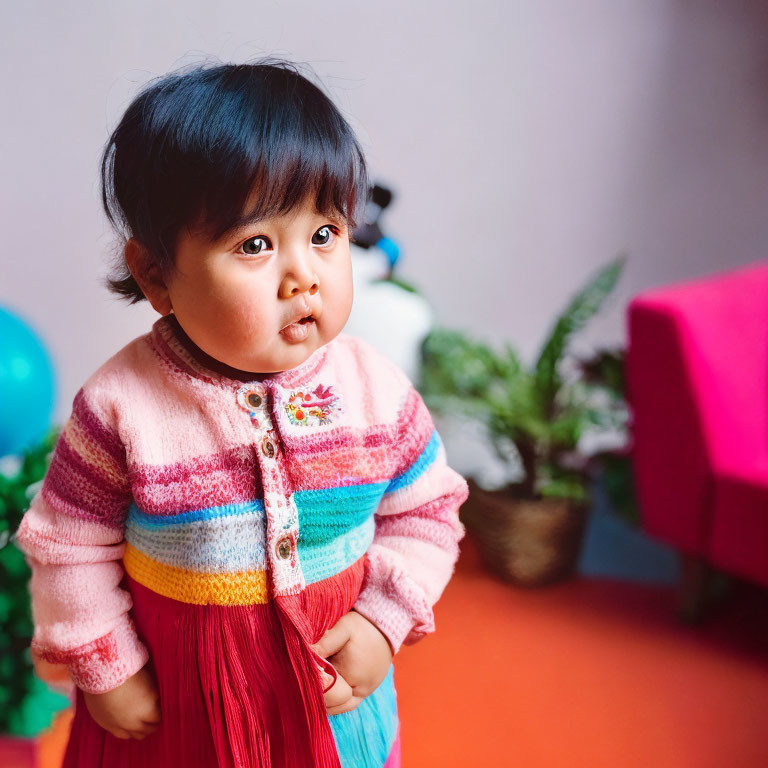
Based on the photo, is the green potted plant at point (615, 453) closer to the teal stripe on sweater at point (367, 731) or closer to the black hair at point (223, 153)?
the teal stripe on sweater at point (367, 731)

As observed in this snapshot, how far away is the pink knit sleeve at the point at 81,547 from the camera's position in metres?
0.64

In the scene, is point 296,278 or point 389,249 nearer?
point 296,278

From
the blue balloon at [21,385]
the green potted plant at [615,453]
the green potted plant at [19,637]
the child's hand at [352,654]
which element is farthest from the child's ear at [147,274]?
the green potted plant at [615,453]

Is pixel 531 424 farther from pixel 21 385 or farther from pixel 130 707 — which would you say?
pixel 130 707

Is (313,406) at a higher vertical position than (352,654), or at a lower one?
higher

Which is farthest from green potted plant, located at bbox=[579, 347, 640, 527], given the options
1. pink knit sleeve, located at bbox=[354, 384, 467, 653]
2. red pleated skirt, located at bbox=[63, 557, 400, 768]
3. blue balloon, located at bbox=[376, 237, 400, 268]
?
red pleated skirt, located at bbox=[63, 557, 400, 768]

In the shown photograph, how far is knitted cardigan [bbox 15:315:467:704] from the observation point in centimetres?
63

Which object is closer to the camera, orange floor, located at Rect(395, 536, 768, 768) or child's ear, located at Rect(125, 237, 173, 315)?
child's ear, located at Rect(125, 237, 173, 315)

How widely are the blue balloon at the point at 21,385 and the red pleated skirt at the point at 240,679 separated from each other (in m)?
0.67

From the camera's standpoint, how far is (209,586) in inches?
25.3

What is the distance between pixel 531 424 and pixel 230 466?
4.24ft

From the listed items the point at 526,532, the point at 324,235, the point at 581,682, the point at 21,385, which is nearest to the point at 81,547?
the point at 324,235

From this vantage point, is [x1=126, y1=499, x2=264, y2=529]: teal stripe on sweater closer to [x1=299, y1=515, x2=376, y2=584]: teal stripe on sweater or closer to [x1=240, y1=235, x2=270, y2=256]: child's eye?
[x1=299, y1=515, x2=376, y2=584]: teal stripe on sweater

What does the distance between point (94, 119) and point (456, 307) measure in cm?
107
